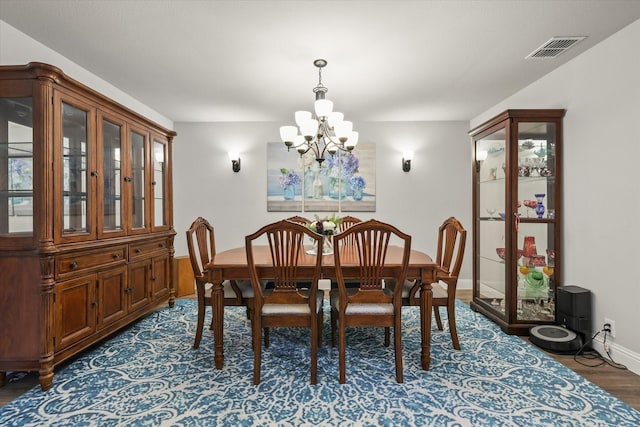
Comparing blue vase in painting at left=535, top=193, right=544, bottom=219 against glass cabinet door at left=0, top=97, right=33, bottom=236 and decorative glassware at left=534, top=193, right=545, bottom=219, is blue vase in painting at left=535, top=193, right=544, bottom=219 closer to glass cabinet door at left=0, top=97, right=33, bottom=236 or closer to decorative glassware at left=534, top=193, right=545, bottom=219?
decorative glassware at left=534, top=193, right=545, bottom=219

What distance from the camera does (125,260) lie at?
9.50ft

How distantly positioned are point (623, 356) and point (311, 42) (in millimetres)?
3225

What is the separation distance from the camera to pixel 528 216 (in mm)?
3057

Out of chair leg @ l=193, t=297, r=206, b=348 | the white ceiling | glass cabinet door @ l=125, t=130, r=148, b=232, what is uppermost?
the white ceiling

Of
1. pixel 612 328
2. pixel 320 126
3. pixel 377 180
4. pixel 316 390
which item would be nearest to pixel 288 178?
pixel 377 180

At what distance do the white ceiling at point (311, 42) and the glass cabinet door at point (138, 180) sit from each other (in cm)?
61

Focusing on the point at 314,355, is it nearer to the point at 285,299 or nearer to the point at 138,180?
the point at 285,299

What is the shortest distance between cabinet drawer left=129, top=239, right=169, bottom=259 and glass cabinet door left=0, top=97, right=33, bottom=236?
0.98m

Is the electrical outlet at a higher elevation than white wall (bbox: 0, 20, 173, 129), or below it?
below

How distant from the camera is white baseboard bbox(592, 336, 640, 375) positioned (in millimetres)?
2244

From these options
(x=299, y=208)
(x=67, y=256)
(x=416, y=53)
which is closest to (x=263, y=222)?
(x=299, y=208)

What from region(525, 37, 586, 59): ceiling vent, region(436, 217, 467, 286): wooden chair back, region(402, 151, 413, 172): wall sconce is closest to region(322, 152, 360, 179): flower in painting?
region(402, 151, 413, 172): wall sconce

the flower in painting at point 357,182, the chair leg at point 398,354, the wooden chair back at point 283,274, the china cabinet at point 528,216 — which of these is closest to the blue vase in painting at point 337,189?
the flower in painting at point 357,182

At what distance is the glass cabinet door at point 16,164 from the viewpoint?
2064 millimetres
